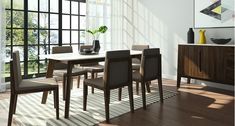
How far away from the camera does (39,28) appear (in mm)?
5359

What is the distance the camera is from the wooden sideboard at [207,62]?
425 centimetres

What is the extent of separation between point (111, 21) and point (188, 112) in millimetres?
3683

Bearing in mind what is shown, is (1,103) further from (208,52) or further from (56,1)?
(208,52)

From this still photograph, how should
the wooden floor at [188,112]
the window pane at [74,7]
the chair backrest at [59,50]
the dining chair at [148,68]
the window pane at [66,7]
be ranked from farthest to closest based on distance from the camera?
the window pane at [74,7] → the window pane at [66,7] → the chair backrest at [59,50] → the dining chair at [148,68] → the wooden floor at [188,112]

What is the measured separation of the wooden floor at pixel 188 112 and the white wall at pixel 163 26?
4.58 ft

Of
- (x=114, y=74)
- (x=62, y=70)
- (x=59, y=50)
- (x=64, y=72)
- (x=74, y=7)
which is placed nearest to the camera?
(x=114, y=74)

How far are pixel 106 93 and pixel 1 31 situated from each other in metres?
2.50

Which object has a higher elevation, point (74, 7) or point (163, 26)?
point (74, 7)

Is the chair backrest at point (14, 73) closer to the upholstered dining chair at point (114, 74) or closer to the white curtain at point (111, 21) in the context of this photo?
the upholstered dining chair at point (114, 74)

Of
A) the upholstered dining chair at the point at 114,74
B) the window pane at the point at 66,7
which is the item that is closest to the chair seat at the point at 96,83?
the upholstered dining chair at the point at 114,74

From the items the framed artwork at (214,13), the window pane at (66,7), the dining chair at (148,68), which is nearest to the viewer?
the dining chair at (148,68)

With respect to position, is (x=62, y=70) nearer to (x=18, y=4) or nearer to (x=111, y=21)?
(x=18, y=4)

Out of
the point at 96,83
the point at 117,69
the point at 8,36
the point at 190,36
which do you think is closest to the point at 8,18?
the point at 8,36

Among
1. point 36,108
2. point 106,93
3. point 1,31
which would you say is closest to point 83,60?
point 106,93
